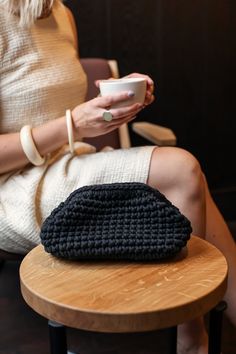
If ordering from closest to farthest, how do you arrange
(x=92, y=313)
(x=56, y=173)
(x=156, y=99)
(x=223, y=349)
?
(x=92, y=313) < (x=56, y=173) < (x=223, y=349) < (x=156, y=99)

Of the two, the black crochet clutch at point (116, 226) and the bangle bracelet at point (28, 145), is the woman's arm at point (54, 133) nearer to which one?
the bangle bracelet at point (28, 145)

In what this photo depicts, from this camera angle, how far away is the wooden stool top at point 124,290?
678 mm

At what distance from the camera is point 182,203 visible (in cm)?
102

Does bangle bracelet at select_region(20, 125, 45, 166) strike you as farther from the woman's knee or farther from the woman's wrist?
the woman's knee

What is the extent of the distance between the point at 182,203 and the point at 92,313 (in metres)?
0.40

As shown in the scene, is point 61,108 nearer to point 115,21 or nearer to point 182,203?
point 182,203

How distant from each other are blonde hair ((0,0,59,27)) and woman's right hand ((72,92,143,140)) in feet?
0.84

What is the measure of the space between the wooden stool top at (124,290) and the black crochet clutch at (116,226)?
2 cm

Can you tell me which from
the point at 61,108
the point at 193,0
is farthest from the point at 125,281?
the point at 193,0

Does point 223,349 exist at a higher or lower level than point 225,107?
lower

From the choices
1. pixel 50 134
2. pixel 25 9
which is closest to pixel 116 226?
pixel 50 134

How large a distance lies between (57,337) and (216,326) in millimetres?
247

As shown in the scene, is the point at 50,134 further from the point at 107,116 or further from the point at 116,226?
the point at 116,226

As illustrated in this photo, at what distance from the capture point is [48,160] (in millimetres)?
1169
